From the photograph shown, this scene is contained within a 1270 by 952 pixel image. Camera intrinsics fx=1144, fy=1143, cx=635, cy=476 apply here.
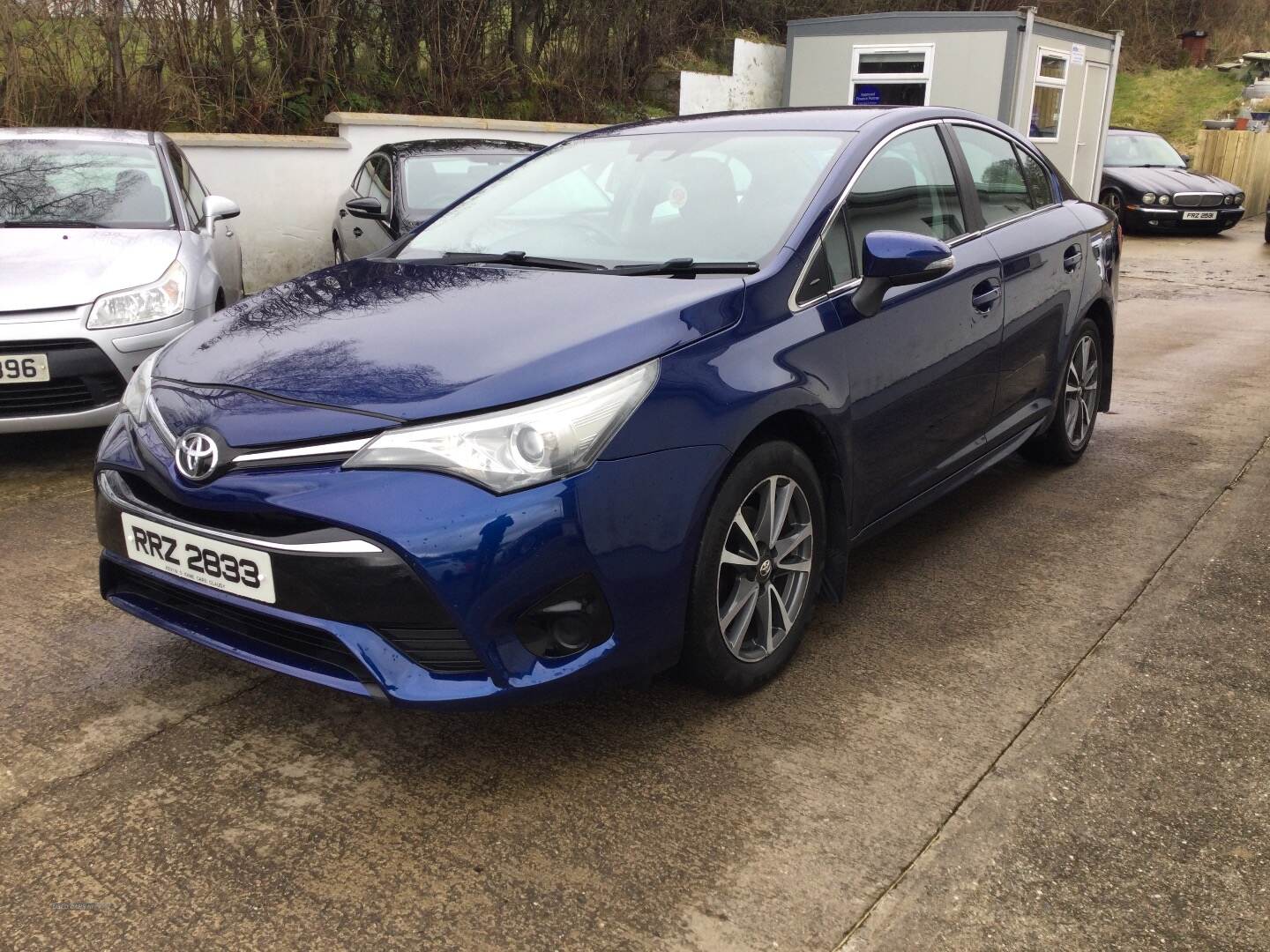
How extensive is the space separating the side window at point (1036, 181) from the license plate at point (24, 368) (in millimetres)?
4035

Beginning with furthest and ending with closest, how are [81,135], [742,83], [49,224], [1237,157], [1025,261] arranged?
[1237,157] → [742,83] → [81,135] → [49,224] → [1025,261]

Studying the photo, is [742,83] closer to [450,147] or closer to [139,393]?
[450,147]

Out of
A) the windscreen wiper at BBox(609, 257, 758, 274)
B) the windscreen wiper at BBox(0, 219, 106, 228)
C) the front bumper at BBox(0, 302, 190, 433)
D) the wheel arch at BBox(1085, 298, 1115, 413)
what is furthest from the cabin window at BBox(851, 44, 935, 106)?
the windscreen wiper at BBox(609, 257, 758, 274)

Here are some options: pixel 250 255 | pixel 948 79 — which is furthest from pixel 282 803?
pixel 948 79

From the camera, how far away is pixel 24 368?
4555 mm

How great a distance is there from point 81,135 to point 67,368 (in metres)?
2.27

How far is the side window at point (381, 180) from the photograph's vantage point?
322 inches

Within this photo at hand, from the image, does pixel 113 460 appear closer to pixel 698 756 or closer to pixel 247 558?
pixel 247 558

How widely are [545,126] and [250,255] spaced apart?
4005mm

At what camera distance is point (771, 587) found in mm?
3070

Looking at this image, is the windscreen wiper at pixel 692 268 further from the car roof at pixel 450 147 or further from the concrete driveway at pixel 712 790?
the car roof at pixel 450 147

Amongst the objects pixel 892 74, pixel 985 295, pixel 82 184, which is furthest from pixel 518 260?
pixel 892 74

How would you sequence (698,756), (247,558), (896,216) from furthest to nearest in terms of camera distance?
(896,216), (698,756), (247,558)

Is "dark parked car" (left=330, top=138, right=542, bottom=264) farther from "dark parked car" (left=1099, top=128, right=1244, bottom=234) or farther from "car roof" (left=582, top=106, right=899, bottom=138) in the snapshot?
"dark parked car" (left=1099, top=128, right=1244, bottom=234)
